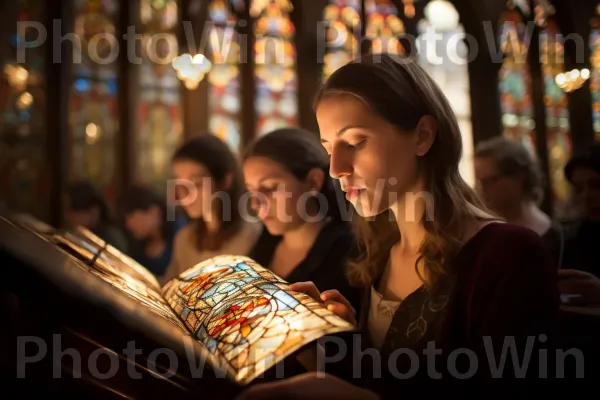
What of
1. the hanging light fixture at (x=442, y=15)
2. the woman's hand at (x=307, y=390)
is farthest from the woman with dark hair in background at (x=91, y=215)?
the hanging light fixture at (x=442, y=15)

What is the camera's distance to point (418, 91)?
1086 millimetres

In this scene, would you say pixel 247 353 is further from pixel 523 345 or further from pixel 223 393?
pixel 523 345

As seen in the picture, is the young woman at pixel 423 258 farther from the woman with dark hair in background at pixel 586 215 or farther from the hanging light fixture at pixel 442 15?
the hanging light fixture at pixel 442 15

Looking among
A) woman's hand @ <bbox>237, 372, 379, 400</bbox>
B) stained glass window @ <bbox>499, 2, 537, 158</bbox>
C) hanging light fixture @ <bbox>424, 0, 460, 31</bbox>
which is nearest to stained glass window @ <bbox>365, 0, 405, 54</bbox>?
hanging light fixture @ <bbox>424, 0, 460, 31</bbox>

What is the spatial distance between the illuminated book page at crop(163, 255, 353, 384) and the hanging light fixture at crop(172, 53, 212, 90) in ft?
15.1

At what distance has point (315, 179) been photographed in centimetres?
167

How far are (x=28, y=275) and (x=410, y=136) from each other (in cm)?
72

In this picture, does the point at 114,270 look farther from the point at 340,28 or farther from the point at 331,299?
the point at 340,28

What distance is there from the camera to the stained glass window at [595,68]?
236 inches

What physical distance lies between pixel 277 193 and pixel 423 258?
63 centimetres

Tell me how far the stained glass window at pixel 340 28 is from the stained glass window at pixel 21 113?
317cm

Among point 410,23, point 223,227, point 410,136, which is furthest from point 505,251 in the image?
point 410,23

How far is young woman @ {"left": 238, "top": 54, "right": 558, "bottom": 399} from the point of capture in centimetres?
93

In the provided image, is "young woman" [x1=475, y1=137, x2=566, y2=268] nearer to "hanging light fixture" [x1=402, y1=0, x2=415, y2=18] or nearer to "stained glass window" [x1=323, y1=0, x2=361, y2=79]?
"stained glass window" [x1=323, y1=0, x2=361, y2=79]
